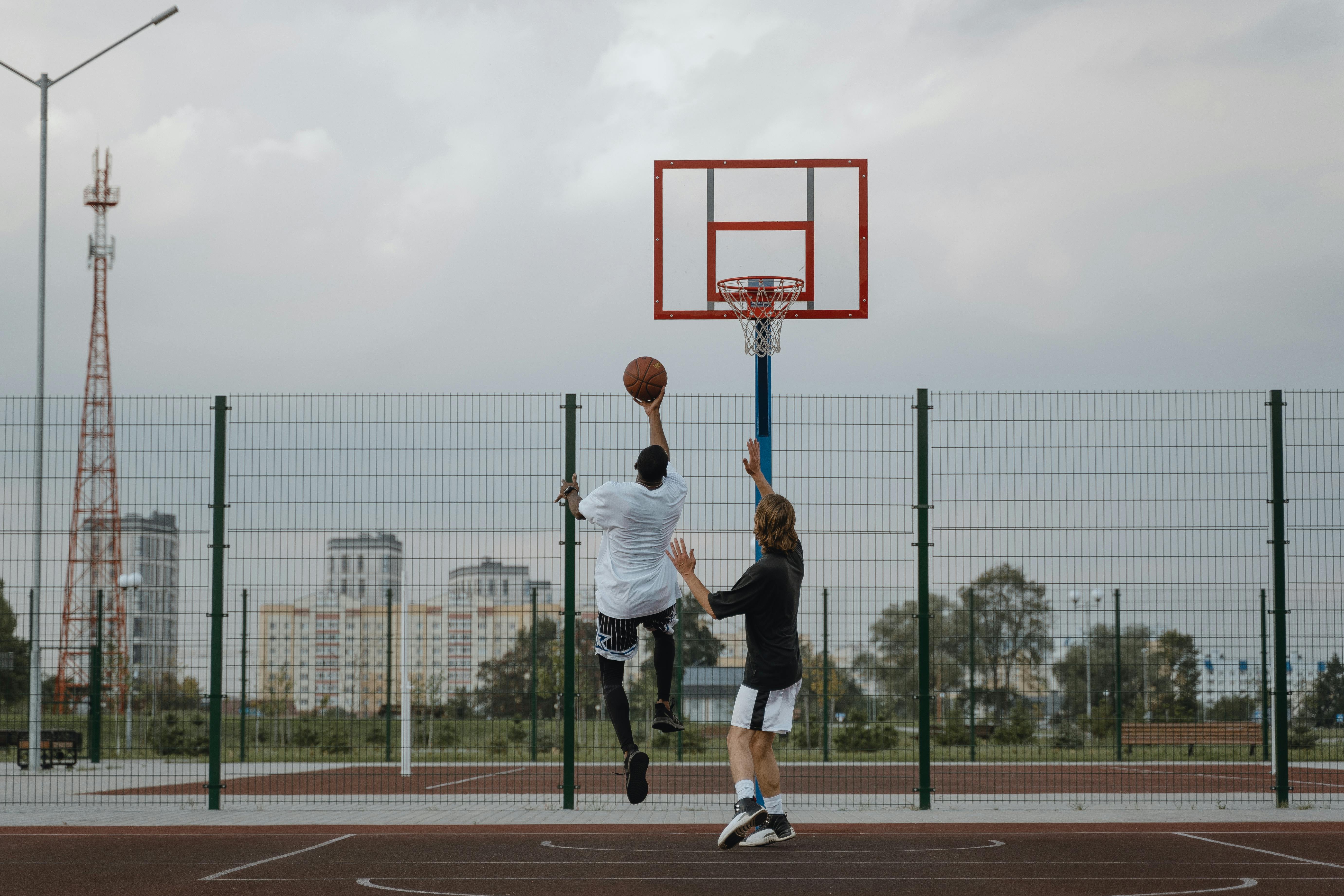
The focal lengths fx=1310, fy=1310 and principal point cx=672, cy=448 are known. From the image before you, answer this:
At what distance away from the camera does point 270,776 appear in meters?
13.2

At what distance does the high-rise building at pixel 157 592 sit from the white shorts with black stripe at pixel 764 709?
556 centimetres

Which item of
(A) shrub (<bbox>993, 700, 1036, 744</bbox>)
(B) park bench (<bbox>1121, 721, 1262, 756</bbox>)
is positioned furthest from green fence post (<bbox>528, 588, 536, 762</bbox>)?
(B) park bench (<bbox>1121, 721, 1262, 756</bbox>)

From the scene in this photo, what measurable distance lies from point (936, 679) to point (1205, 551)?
107 inches

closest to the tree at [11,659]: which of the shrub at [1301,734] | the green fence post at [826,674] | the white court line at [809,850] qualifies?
the white court line at [809,850]

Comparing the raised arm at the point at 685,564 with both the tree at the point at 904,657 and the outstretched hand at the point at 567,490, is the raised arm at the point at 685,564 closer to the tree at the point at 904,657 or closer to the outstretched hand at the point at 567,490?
the outstretched hand at the point at 567,490

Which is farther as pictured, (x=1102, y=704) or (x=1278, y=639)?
(x=1102, y=704)

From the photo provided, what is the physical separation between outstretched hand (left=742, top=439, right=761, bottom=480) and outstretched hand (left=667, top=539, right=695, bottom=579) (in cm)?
113

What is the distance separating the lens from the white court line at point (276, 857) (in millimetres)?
6863

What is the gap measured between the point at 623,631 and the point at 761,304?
119 inches

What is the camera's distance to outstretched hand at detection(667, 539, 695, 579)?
6988 millimetres

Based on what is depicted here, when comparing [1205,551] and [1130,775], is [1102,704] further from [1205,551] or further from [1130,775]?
[1205,551]

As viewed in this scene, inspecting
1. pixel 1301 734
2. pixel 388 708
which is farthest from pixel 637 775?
pixel 1301 734

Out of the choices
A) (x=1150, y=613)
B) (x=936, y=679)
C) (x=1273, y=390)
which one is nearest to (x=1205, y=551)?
(x=1150, y=613)

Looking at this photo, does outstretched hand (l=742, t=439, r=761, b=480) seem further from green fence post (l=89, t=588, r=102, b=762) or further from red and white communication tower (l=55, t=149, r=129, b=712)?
green fence post (l=89, t=588, r=102, b=762)
